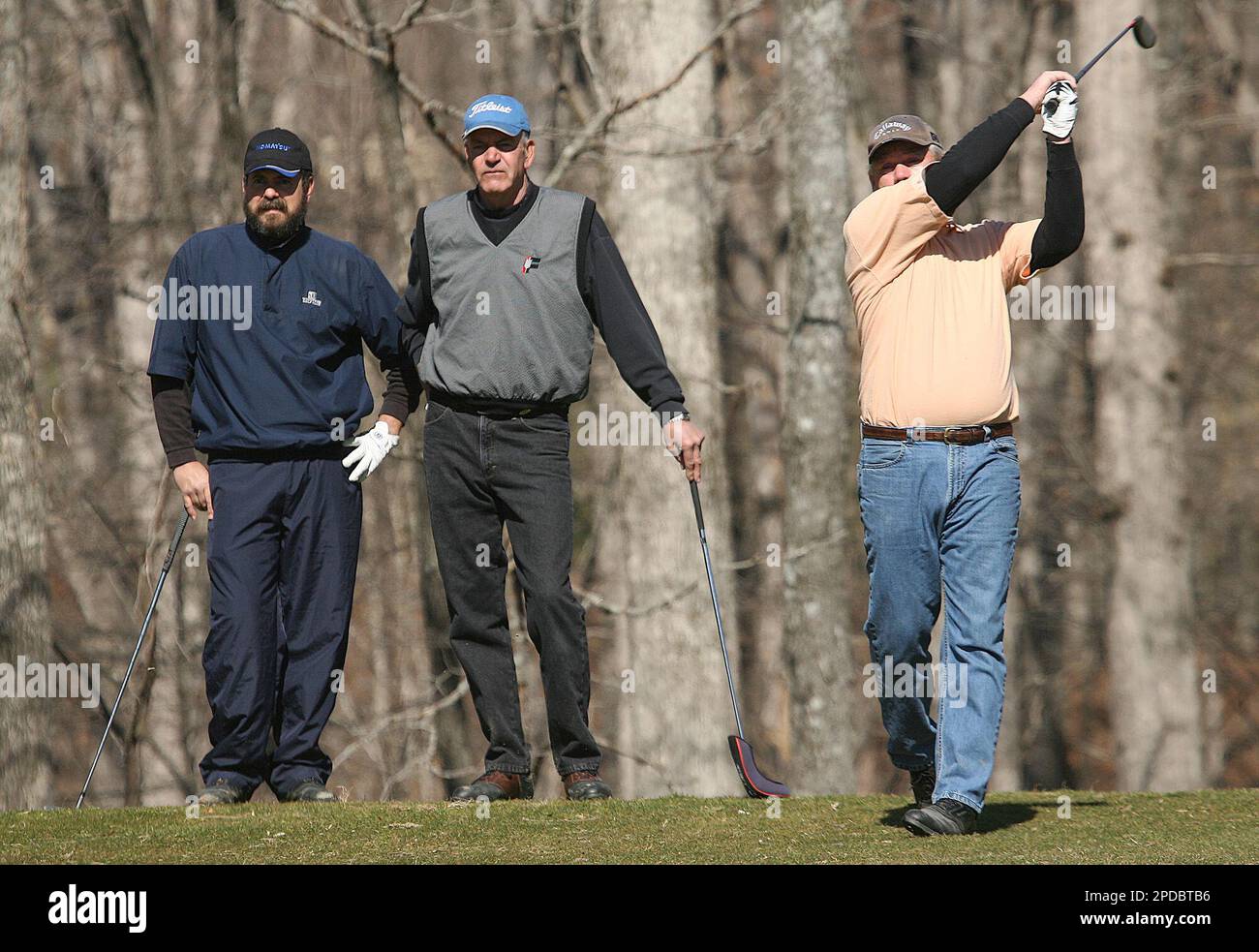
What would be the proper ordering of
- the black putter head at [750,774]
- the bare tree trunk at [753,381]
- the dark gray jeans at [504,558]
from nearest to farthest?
the black putter head at [750,774] → the dark gray jeans at [504,558] → the bare tree trunk at [753,381]

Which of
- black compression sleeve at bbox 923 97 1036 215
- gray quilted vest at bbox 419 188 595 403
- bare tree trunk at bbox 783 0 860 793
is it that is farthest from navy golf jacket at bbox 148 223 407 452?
bare tree trunk at bbox 783 0 860 793

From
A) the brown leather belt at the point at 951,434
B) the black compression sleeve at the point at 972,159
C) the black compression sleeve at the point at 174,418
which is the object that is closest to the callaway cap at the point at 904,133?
the black compression sleeve at the point at 972,159

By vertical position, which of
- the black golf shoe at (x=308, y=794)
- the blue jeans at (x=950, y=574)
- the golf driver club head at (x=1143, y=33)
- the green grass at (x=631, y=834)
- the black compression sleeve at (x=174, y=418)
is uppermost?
the golf driver club head at (x=1143, y=33)

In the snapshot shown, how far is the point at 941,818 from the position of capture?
5.11m

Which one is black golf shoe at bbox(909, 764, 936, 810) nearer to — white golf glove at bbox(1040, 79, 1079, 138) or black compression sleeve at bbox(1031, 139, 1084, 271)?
black compression sleeve at bbox(1031, 139, 1084, 271)

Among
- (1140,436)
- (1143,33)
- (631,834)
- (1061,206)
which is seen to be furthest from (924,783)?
(1140,436)

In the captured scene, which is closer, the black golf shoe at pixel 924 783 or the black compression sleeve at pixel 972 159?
the black compression sleeve at pixel 972 159

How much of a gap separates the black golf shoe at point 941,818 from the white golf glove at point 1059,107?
204 cm

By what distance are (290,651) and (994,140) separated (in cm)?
304

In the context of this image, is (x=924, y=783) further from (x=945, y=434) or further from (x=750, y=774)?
(x=945, y=434)

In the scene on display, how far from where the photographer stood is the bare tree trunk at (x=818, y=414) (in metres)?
11.2

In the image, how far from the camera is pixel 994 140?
16.0 ft

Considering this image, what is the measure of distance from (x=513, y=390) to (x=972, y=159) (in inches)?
71.6

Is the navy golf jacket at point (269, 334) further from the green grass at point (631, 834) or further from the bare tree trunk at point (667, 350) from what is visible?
the bare tree trunk at point (667, 350)
